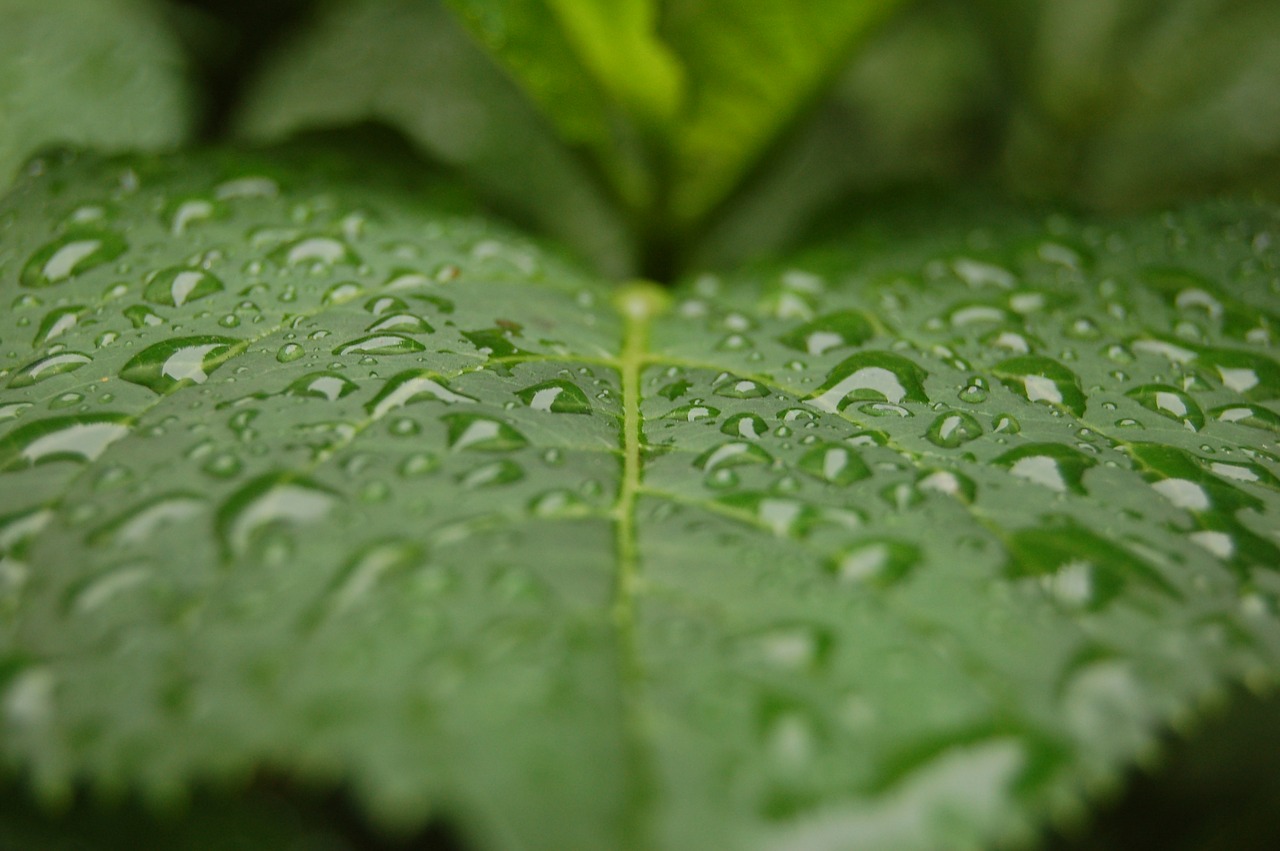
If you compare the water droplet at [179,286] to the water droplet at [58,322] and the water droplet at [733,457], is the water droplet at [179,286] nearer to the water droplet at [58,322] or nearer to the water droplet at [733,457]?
the water droplet at [58,322]

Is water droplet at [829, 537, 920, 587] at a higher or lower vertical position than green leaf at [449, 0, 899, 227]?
lower

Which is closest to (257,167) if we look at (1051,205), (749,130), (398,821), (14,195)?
(14,195)

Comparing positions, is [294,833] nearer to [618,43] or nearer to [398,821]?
[398,821]

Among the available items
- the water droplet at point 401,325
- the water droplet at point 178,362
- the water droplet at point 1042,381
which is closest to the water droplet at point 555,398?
the water droplet at point 401,325

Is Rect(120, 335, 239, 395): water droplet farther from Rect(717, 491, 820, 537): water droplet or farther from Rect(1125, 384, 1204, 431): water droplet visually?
Rect(1125, 384, 1204, 431): water droplet

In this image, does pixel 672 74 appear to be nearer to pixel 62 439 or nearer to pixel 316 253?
pixel 316 253

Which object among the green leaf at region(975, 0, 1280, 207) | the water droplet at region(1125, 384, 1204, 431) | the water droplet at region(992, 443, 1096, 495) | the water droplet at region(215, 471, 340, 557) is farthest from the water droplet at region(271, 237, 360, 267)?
the green leaf at region(975, 0, 1280, 207)

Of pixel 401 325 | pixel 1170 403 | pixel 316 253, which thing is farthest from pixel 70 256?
pixel 1170 403
